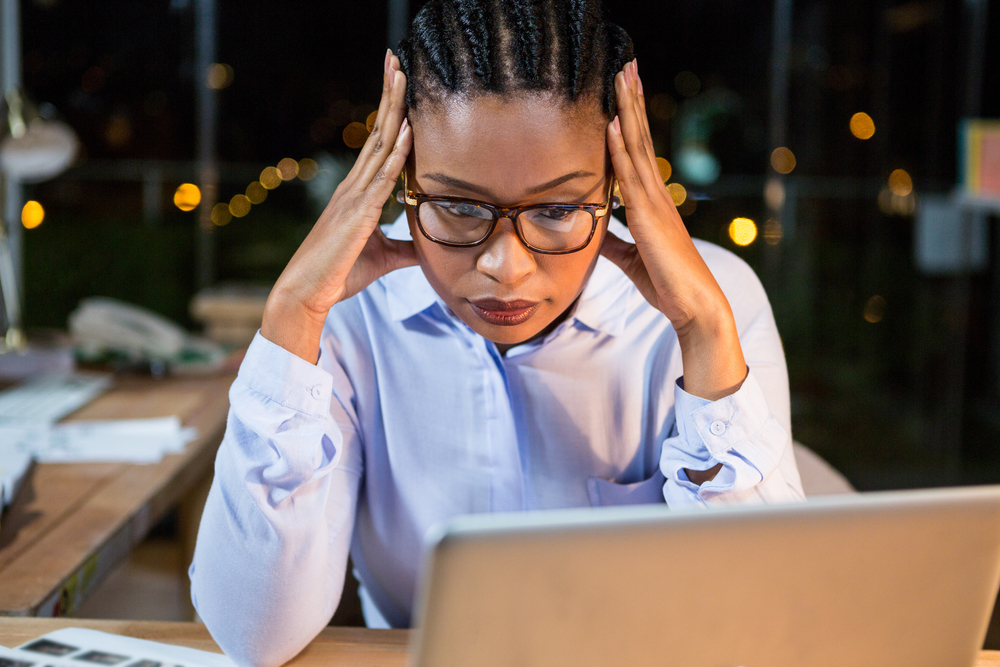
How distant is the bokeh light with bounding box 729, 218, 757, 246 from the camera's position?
4.49m

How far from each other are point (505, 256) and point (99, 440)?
3.88 feet

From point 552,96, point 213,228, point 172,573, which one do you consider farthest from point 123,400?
point 213,228

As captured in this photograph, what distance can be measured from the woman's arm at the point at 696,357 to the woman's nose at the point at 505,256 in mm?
147

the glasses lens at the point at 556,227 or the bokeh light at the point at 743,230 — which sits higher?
the bokeh light at the point at 743,230

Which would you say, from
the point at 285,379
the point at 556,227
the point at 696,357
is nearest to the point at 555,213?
the point at 556,227

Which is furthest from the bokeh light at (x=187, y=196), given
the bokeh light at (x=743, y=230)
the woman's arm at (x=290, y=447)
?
the woman's arm at (x=290, y=447)

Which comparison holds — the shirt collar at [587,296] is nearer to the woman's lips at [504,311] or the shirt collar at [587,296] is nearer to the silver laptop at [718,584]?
the woman's lips at [504,311]

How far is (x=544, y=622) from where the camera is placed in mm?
581

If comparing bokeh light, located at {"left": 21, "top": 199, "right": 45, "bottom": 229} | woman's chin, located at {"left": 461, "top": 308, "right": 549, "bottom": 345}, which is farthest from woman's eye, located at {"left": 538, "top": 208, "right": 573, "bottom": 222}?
bokeh light, located at {"left": 21, "top": 199, "right": 45, "bottom": 229}

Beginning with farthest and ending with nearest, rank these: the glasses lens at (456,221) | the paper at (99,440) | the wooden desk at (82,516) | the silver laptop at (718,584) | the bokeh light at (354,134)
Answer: the bokeh light at (354,134), the paper at (99,440), the wooden desk at (82,516), the glasses lens at (456,221), the silver laptop at (718,584)

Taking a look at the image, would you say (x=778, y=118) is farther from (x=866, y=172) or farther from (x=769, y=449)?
(x=769, y=449)

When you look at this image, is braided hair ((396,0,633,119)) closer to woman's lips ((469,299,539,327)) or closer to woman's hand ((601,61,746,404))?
woman's hand ((601,61,746,404))

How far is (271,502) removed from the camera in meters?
0.98

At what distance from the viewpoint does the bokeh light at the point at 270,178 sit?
15.1ft
